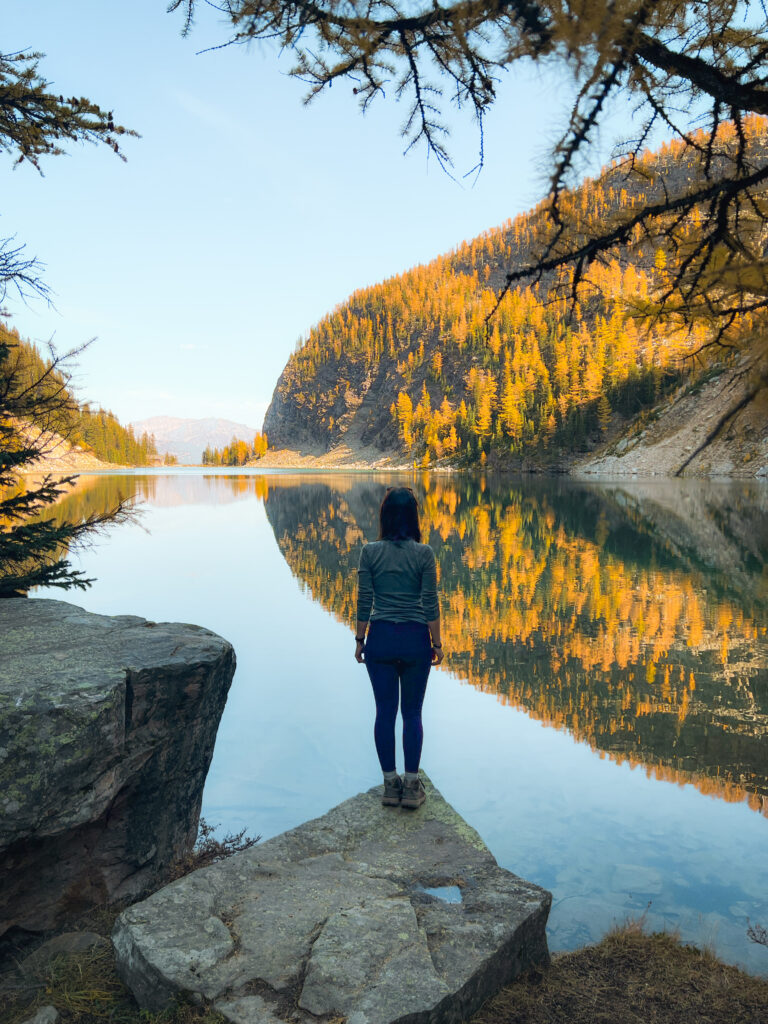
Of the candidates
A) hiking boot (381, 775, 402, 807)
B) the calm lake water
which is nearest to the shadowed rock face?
hiking boot (381, 775, 402, 807)

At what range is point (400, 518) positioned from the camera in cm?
509

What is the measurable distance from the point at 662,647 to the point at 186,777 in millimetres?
9091

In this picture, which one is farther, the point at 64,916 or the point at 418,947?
the point at 64,916

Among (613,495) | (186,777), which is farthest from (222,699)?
(613,495)

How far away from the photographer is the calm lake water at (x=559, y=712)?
5453 millimetres

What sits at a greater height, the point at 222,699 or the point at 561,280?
the point at 561,280

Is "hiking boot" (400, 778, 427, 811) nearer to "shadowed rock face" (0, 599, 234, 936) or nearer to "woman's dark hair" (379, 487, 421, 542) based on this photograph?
"shadowed rock face" (0, 599, 234, 936)

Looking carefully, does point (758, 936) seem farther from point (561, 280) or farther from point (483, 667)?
point (483, 667)

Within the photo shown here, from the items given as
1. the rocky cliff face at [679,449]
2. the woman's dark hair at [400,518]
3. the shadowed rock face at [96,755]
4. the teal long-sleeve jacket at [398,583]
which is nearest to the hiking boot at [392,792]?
the teal long-sleeve jacket at [398,583]

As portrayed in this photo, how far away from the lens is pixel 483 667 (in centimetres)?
1102

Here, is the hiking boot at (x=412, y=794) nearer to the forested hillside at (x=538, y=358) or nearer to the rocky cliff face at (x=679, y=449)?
the forested hillside at (x=538, y=358)

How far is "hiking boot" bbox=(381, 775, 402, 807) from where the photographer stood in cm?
511

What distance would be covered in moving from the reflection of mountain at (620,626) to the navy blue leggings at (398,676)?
138 inches

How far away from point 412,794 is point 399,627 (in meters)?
1.33
